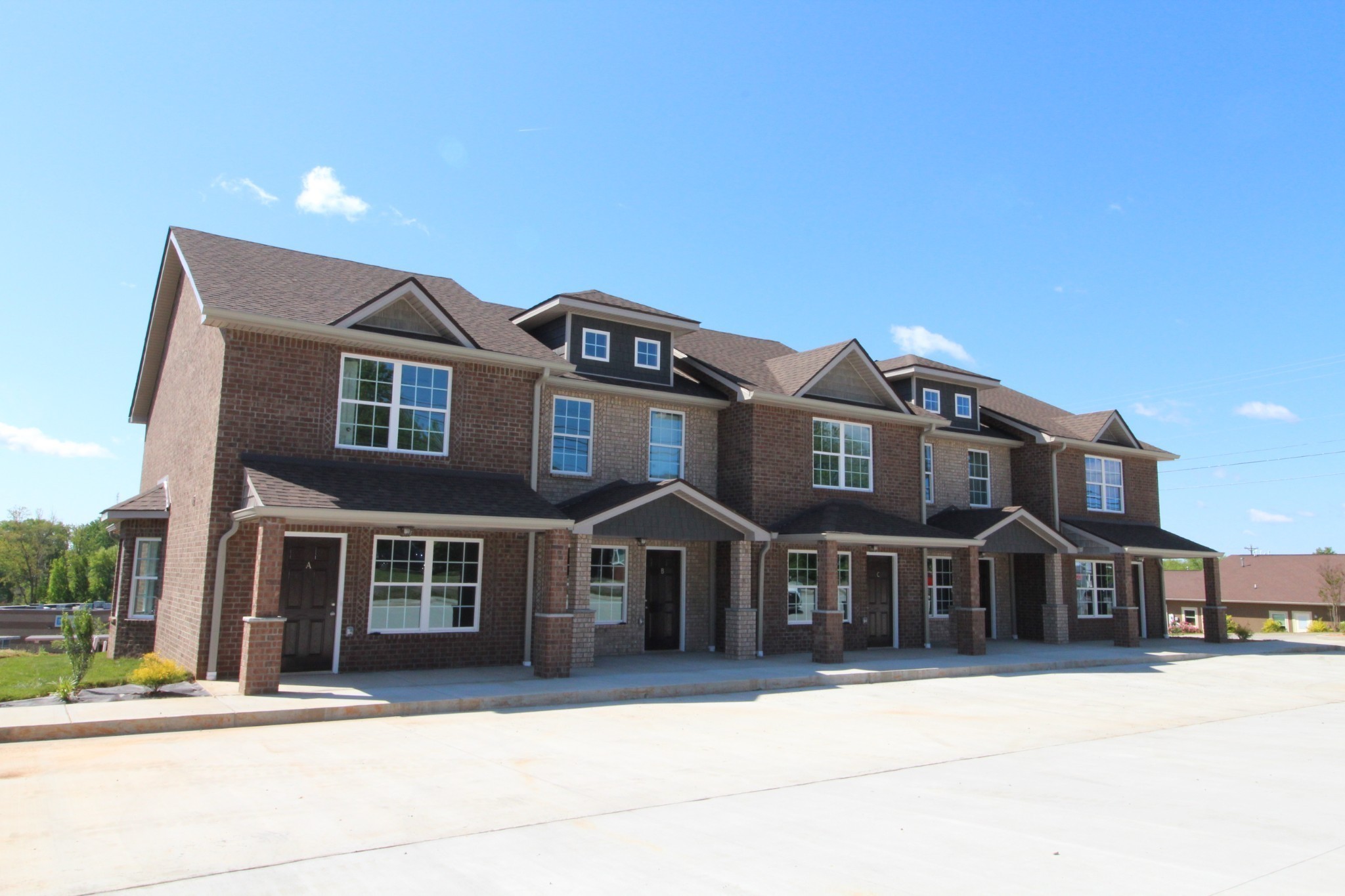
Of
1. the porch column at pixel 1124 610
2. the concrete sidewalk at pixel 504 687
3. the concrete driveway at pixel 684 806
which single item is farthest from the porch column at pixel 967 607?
the concrete driveway at pixel 684 806

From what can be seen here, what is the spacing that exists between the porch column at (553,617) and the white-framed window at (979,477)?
14881mm

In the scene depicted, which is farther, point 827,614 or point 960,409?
point 960,409

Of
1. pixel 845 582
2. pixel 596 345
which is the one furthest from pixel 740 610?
pixel 596 345

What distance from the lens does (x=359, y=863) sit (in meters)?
6.12

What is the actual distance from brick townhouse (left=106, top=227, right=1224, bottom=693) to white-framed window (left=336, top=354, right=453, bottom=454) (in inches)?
1.7

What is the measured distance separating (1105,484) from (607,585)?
17.6m

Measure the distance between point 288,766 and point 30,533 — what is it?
78271 millimetres

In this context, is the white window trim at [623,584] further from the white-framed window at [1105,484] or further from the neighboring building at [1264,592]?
the neighboring building at [1264,592]

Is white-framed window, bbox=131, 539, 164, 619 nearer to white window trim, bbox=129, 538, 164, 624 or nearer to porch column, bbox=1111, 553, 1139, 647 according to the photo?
white window trim, bbox=129, 538, 164, 624

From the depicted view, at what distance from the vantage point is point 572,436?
61.7 feet

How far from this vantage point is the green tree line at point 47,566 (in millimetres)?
60094

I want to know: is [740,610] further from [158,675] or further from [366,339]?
[158,675]

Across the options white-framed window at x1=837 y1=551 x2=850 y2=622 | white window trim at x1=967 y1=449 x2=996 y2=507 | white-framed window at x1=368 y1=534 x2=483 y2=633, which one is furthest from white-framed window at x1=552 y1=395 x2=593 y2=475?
white window trim at x1=967 y1=449 x2=996 y2=507

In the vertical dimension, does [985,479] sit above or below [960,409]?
below
